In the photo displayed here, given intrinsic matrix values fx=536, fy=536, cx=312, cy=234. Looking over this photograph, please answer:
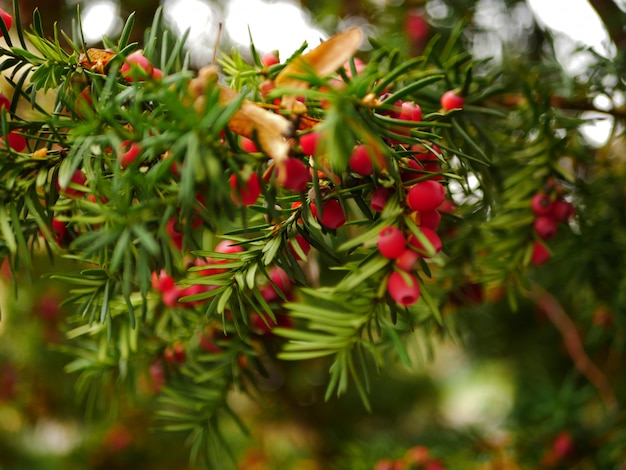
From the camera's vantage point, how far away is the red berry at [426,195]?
0.25m

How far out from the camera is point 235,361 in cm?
42

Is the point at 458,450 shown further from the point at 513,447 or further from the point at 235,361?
the point at 235,361

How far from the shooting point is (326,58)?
233mm

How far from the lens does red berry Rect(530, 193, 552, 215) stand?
438 mm

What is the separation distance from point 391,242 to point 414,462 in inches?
17.4

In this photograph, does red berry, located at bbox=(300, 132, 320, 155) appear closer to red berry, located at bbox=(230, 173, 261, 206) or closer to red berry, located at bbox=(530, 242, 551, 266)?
red berry, located at bbox=(230, 173, 261, 206)

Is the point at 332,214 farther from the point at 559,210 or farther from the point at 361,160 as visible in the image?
the point at 559,210

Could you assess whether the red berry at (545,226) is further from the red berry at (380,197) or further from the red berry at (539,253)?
the red berry at (380,197)

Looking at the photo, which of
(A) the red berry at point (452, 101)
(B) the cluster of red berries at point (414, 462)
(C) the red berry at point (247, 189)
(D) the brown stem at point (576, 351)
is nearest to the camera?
(C) the red berry at point (247, 189)

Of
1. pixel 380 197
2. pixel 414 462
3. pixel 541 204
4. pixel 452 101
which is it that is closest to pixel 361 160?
pixel 380 197

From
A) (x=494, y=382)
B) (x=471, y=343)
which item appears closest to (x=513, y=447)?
(x=471, y=343)

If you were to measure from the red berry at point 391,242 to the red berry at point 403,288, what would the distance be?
0.01 meters

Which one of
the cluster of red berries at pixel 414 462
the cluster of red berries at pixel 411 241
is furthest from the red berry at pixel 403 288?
the cluster of red berries at pixel 414 462

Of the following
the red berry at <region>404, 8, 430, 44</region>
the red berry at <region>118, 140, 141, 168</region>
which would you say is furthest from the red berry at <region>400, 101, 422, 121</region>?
the red berry at <region>404, 8, 430, 44</region>
